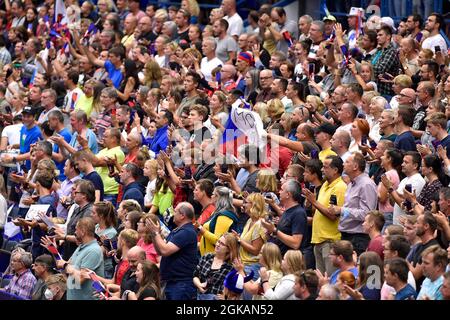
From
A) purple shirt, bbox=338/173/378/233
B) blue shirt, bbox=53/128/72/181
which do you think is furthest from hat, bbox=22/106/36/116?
purple shirt, bbox=338/173/378/233

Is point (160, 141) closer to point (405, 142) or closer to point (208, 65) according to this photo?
point (208, 65)

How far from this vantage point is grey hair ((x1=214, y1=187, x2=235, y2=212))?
14258 millimetres

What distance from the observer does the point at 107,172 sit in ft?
55.4

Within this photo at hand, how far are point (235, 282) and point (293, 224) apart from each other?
150cm

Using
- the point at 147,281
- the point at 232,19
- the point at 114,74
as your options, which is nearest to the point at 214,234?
the point at 147,281

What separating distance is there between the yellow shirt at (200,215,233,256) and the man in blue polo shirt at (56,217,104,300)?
115 centimetres

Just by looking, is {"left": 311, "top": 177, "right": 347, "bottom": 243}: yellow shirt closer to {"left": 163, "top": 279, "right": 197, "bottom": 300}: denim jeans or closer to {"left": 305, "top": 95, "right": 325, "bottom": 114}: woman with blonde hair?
{"left": 163, "top": 279, "right": 197, "bottom": 300}: denim jeans

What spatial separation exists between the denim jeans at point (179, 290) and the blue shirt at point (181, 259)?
41 millimetres

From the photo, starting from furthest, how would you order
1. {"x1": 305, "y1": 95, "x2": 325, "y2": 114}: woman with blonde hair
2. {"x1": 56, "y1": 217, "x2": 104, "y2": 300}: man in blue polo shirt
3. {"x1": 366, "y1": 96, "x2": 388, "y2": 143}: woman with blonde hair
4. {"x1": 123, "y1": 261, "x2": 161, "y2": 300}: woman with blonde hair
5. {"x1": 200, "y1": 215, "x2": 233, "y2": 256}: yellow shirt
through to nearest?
{"x1": 305, "y1": 95, "x2": 325, "y2": 114}: woman with blonde hair < {"x1": 366, "y1": 96, "x2": 388, "y2": 143}: woman with blonde hair < {"x1": 200, "y1": 215, "x2": 233, "y2": 256}: yellow shirt < {"x1": 56, "y1": 217, "x2": 104, "y2": 300}: man in blue polo shirt < {"x1": 123, "y1": 261, "x2": 161, "y2": 300}: woman with blonde hair

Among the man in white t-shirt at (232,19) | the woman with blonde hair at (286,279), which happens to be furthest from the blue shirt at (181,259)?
the man in white t-shirt at (232,19)

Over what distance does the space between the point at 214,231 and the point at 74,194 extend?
5.93ft
